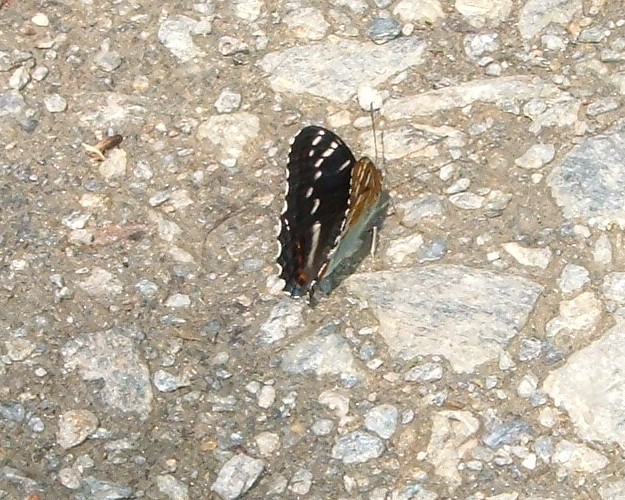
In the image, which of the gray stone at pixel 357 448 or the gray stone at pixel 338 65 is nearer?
the gray stone at pixel 357 448

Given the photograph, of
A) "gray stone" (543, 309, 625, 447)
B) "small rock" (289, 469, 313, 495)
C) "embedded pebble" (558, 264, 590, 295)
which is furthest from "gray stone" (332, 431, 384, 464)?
"embedded pebble" (558, 264, 590, 295)

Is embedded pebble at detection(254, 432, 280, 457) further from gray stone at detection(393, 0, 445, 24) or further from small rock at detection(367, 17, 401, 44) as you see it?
gray stone at detection(393, 0, 445, 24)

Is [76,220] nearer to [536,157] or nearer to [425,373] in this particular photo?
[425,373]

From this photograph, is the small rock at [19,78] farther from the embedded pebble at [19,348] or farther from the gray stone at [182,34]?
the embedded pebble at [19,348]

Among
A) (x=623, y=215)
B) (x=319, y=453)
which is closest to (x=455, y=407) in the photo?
(x=319, y=453)

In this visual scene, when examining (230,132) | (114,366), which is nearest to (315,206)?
(230,132)

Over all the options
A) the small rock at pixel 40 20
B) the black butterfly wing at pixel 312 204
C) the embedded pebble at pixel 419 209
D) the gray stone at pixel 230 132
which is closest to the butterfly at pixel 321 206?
the black butterfly wing at pixel 312 204
